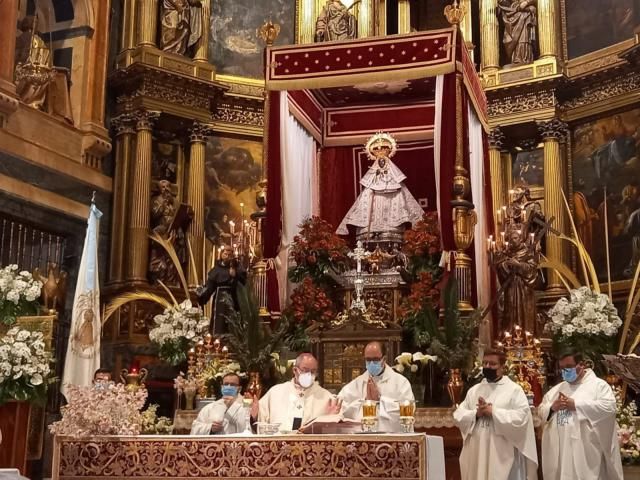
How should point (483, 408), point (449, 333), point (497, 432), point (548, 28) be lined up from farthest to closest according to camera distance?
point (548, 28)
point (449, 333)
point (497, 432)
point (483, 408)

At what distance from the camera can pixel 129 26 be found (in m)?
18.8

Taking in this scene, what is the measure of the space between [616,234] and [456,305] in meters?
6.81

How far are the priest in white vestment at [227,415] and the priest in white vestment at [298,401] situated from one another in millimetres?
360

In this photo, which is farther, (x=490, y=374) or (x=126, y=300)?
(x=126, y=300)

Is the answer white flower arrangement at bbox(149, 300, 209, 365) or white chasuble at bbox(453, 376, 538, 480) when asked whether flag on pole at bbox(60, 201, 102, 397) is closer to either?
white flower arrangement at bbox(149, 300, 209, 365)

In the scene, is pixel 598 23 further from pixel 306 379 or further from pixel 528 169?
pixel 306 379

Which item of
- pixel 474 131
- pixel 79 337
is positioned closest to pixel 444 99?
pixel 474 131

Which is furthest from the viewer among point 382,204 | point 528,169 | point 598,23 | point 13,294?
point 528,169

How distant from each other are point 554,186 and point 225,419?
11.2 metres

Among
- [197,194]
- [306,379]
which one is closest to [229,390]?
[306,379]

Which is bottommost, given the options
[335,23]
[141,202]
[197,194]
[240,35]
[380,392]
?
[380,392]

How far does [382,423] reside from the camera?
8.79 m

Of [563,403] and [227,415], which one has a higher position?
[563,403]

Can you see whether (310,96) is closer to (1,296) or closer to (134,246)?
(134,246)
